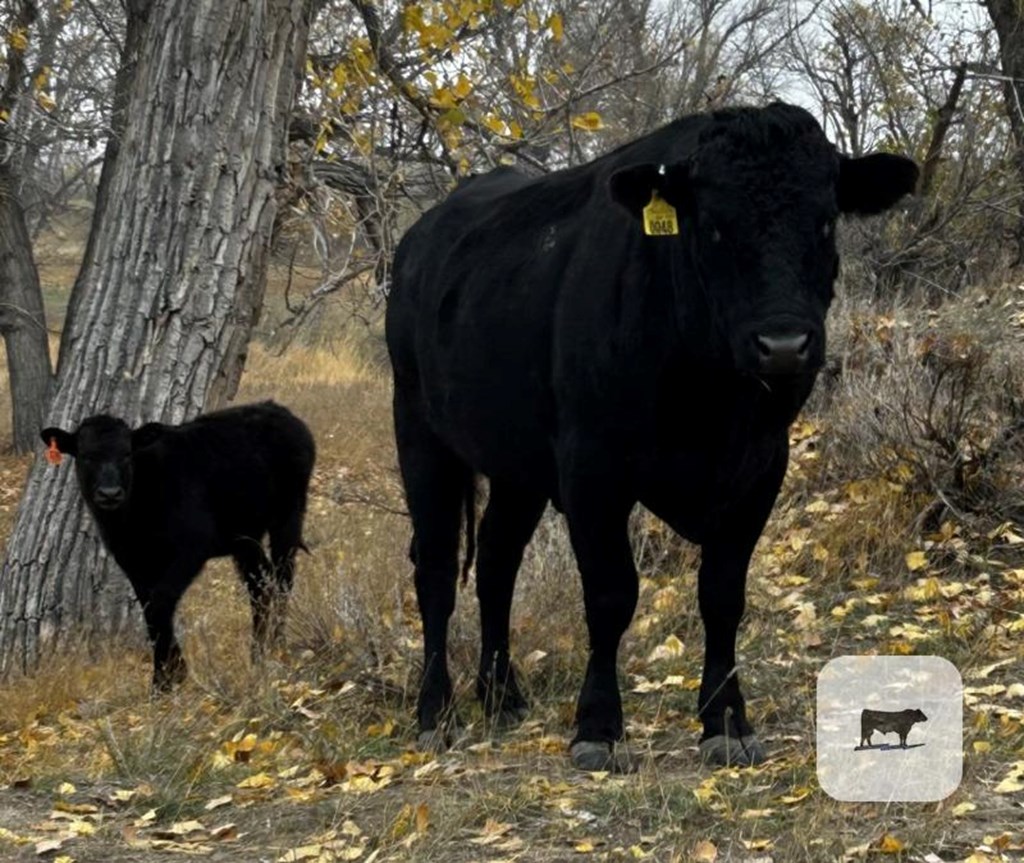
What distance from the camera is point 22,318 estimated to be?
70.6ft

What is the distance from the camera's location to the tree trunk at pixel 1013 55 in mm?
16125

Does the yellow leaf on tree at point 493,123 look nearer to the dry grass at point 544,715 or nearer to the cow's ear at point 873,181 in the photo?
the dry grass at point 544,715

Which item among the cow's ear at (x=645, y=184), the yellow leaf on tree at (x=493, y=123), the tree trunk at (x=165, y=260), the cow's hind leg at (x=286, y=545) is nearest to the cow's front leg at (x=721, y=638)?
the cow's ear at (x=645, y=184)

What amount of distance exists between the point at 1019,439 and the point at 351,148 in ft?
21.7

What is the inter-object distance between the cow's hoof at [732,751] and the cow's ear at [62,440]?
15.0 ft

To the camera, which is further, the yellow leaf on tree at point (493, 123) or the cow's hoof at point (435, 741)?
the yellow leaf on tree at point (493, 123)

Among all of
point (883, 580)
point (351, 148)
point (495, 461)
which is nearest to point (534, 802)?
point (495, 461)

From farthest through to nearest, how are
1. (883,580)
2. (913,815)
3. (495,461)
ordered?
(883,580) → (495,461) → (913,815)

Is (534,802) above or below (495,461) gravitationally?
below

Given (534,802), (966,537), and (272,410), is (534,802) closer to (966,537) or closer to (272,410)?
(966,537)

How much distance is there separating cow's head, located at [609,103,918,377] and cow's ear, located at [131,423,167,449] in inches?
166

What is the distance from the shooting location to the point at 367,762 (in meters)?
6.32

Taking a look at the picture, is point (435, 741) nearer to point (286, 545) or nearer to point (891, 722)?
point (891, 722)

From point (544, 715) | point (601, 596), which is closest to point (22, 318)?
point (544, 715)
